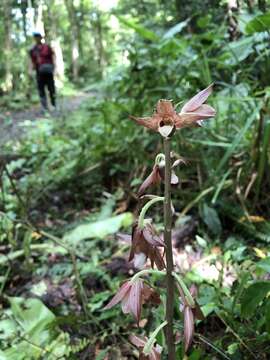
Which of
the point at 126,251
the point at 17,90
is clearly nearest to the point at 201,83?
the point at 126,251

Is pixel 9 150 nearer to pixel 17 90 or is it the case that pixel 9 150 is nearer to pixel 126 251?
pixel 126 251

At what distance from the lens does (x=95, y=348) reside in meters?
1.62

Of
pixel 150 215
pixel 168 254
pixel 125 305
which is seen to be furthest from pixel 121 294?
pixel 150 215

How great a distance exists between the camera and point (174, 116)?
76cm

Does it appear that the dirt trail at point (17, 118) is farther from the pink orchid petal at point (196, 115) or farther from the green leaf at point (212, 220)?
the pink orchid petal at point (196, 115)

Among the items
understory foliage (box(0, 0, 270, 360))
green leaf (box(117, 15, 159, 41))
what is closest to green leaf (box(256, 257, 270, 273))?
understory foliage (box(0, 0, 270, 360))

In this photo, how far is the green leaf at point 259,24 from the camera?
1921mm

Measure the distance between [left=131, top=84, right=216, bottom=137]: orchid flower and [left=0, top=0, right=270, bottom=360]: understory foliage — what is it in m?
0.08

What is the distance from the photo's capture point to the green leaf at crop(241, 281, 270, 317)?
3.40 feet

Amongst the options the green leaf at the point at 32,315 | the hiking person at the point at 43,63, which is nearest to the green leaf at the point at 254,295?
the green leaf at the point at 32,315

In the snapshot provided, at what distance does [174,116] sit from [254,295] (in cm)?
54

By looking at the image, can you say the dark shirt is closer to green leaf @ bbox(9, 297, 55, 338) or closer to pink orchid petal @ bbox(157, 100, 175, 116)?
green leaf @ bbox(9, 297, 55, 338)

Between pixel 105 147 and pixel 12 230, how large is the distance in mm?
1069

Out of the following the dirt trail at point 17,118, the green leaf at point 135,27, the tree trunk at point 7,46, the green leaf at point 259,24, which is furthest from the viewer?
the tree trunk at point 7,46
